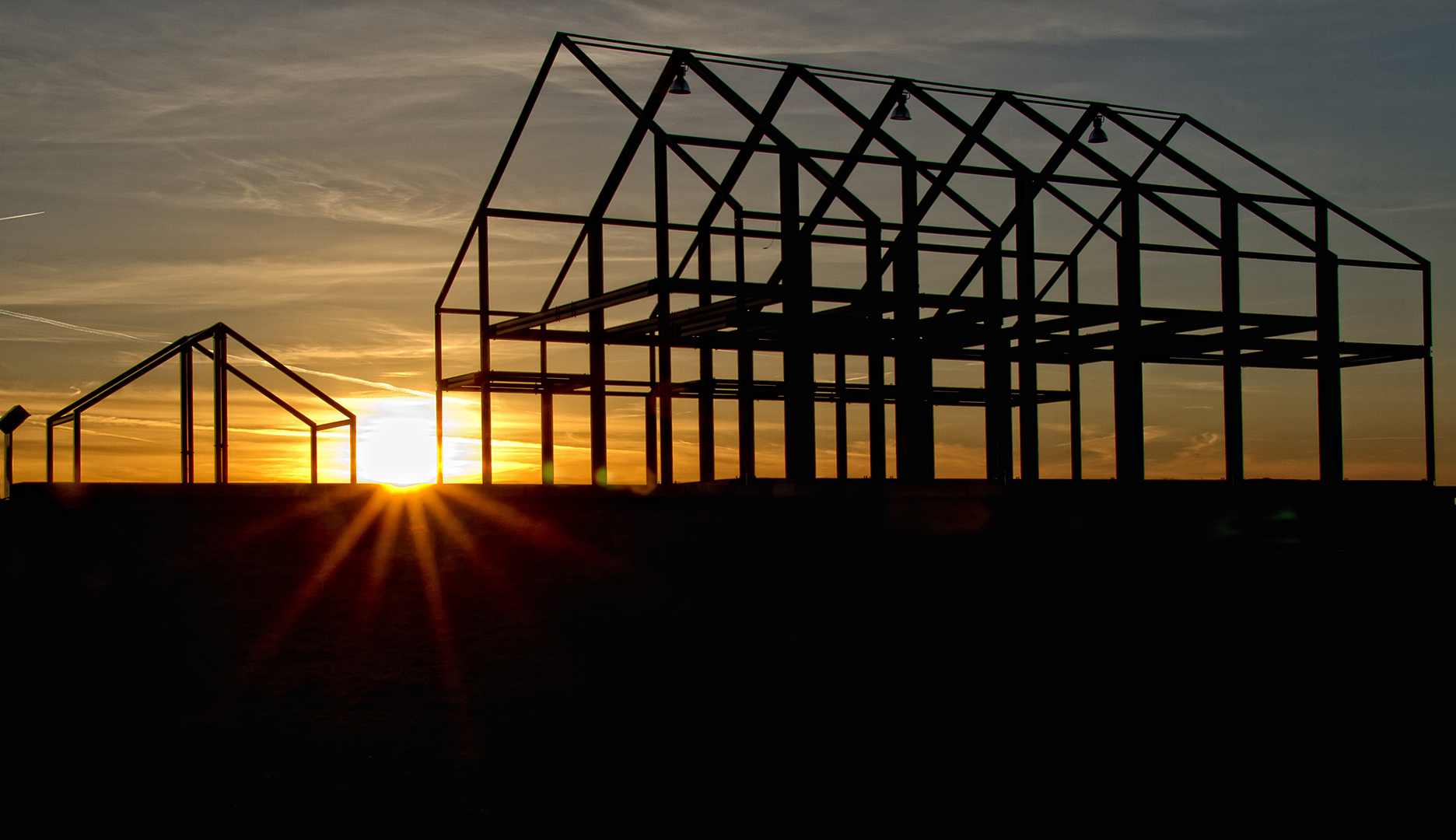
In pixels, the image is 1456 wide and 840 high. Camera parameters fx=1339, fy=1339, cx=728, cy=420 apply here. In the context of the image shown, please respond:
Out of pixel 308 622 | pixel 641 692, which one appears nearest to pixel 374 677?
pixel 308 622

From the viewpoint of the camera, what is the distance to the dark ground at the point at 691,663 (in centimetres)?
909

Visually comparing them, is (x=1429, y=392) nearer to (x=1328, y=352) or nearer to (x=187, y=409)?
(x=1328, y=352)

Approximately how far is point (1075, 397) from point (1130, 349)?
682 cm

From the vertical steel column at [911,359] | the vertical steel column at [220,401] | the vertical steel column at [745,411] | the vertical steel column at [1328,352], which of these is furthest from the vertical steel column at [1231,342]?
the vertical steel column at [220,401]

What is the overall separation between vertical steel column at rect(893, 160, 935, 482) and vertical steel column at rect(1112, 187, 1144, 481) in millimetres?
2944

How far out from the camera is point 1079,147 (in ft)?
67.3

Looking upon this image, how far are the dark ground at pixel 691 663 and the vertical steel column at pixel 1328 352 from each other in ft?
20.1

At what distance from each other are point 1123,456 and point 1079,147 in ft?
15.8

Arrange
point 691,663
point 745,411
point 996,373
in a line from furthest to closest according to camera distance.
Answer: point 745,411 → point 996,373 → point 691,663

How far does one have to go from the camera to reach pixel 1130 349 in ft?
64.8

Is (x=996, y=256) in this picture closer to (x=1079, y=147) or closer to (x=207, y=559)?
(x=1079, y=147)

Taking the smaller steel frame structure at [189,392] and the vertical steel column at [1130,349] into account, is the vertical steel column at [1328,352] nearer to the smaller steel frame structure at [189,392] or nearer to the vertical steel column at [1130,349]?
the vertical steel column at [1130,349]

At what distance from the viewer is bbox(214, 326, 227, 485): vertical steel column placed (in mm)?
15828

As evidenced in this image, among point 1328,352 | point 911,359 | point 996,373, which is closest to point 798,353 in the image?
point 911,359
